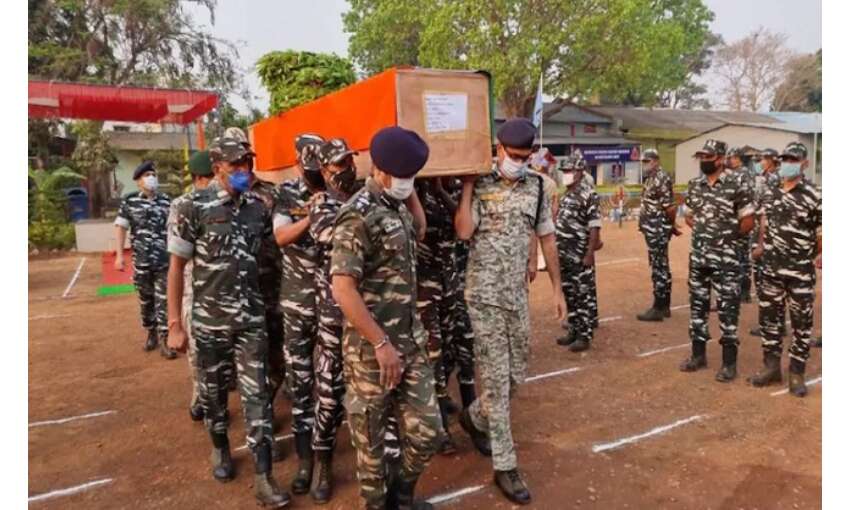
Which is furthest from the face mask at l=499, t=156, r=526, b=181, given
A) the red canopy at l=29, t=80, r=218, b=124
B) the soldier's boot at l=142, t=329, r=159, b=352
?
the red canopy at l=29, t=80, r=218, b=124

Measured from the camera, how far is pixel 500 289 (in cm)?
342

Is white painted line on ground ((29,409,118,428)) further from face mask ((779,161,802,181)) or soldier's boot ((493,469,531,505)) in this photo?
face mask ((779,161,802,181))

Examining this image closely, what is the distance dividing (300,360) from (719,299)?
3637 millimetres

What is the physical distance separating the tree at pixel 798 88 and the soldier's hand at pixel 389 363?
5111 cm

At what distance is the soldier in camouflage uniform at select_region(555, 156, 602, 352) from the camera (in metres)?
6.34

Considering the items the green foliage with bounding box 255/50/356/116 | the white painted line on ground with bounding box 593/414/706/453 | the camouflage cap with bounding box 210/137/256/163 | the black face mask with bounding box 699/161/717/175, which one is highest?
the green foliage with bounding box 255/50/356/116

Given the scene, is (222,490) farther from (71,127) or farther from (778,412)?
(71,127)

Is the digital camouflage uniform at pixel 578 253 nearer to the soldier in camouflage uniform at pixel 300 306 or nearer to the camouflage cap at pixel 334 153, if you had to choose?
the soldier in camouflage uniform at pixel 300 306

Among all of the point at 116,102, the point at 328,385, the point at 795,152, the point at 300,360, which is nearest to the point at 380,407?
the point at 328,385

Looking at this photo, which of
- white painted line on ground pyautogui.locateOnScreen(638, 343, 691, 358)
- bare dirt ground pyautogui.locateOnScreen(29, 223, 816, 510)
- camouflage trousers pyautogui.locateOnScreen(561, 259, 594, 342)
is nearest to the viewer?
bare dirt ground pyautogui.locateOnScreen(29, 223, 816, 510)

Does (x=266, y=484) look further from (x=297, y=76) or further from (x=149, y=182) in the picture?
(x=149, y=182)

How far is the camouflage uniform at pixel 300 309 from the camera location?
3576 mm

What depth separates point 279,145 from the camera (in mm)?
4473

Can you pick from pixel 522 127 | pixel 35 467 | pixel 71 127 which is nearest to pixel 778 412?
pixel 522 127
